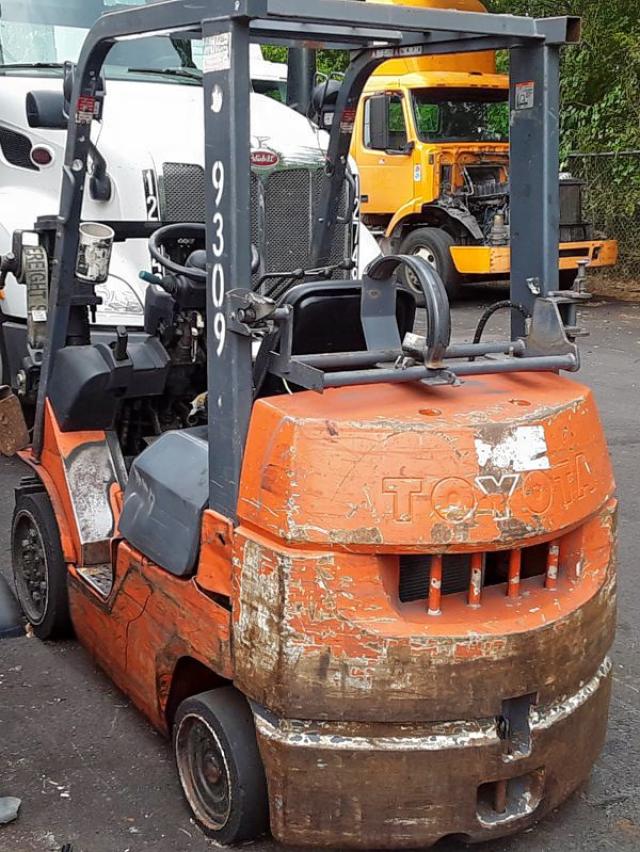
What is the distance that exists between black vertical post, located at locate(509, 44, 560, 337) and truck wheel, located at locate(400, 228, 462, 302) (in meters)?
11.0

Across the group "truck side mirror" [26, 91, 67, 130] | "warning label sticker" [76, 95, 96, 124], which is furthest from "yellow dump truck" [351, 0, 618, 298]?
"warning label sticker" [76, 95, 96, 124]

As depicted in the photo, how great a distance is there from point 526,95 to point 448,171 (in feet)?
38.6

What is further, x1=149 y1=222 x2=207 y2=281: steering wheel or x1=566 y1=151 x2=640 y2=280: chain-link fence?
x1=566 y1=151 x2=640 y2=280: chain-link fence

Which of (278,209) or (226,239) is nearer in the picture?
(226,239)

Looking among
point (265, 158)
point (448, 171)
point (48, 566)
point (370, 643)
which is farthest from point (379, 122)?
point (370, 643)

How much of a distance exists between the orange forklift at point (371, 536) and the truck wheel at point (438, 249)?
11015 millimetres

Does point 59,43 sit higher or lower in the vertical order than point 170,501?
higher

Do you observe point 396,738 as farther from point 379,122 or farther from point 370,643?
point 379,122

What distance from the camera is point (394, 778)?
9.37 feet

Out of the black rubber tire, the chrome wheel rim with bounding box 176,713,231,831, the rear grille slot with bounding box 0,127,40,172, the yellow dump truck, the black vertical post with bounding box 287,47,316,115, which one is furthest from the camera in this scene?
the yellow dump truck

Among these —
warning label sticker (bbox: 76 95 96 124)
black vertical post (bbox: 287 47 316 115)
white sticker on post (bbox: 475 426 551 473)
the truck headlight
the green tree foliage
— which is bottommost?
white sticker on post (bbox: 475 426 551 473)

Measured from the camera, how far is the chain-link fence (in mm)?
15812

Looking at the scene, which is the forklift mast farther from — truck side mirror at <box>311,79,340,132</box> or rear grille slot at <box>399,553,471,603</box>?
truck side mirror at <box>311,79,340,132</box>

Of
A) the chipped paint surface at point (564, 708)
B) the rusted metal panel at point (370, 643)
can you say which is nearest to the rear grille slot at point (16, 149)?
the rusted metal panel at point (370, 643)
